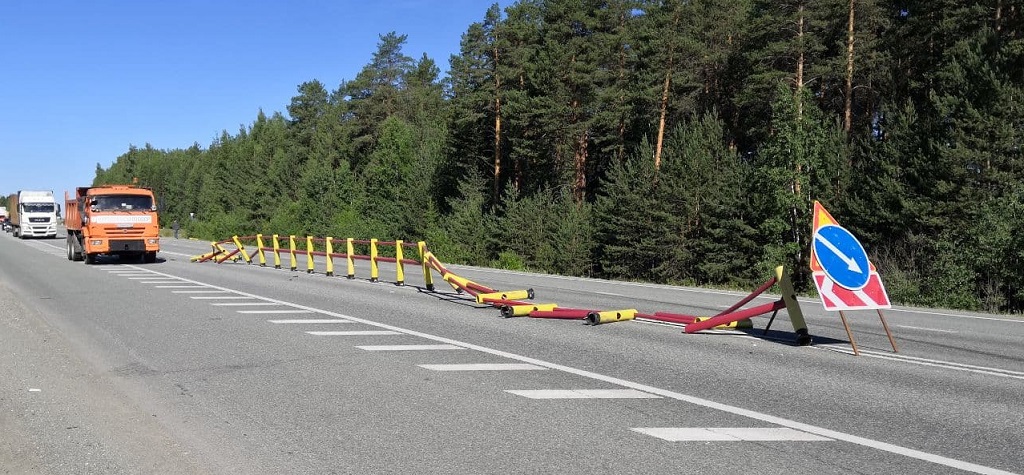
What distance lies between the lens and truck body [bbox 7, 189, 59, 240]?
57.4 meters

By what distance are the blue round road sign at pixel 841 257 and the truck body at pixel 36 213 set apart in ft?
204

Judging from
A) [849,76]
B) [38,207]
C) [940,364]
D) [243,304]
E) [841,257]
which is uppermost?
[849,76]

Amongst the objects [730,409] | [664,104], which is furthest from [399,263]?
[664,104]

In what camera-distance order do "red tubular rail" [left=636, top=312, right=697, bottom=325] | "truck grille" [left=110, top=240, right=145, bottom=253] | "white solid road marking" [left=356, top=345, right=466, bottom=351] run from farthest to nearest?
"truck grille" [left=110, top=240, right=145, bottom=253]
"red tubular rail" [left=636, top=312, right=697, bottom=325]
"white solid road marking" [left=356, top=345, right=466, bottom=351]

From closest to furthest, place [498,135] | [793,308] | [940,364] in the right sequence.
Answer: [940,364], [793,308], [498,135]

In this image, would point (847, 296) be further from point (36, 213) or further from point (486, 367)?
point (36, 213)

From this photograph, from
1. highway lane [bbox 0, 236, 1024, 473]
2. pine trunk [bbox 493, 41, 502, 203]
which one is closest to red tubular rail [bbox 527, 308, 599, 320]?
highway lane [bbox 0, 236, 1024, 473]

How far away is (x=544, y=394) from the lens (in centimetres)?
695

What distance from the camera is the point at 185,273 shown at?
23.6 meters

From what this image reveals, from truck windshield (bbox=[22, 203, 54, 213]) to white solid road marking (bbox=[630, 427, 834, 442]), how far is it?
64.1 m

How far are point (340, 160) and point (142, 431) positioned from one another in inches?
2842

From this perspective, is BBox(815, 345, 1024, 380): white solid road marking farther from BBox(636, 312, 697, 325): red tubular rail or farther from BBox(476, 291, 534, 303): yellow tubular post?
BBox(476, 291, 534, 303): yellow tubular post

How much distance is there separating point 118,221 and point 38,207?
3783 cm

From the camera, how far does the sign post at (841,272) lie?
919 centimetres
